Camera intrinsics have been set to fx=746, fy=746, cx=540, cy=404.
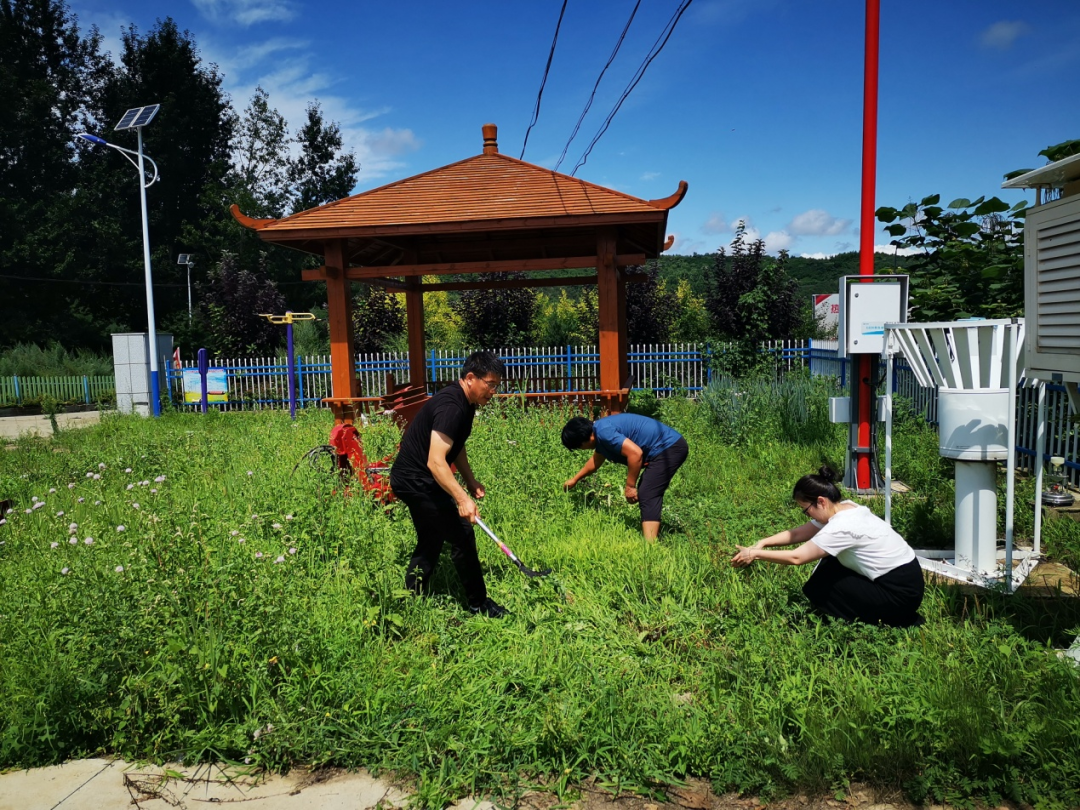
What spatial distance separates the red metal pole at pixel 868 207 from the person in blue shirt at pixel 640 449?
2830 millimetres

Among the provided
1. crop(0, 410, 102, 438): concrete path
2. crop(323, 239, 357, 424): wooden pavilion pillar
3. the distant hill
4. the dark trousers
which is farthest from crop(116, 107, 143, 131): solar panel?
the distant hill

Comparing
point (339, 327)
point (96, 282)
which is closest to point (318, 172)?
point (96, 282)

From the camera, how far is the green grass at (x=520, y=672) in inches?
112

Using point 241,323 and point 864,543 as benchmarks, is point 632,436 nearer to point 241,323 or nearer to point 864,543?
point 864,543

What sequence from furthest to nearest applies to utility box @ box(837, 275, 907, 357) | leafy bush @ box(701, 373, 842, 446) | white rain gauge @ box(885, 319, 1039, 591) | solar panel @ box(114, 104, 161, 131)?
solar panel @ box(114, 104, 161, 131) → leafy bush @ box(701, 373, 842, 446) → utility box @ box(837, 275, 907, 357) → white rain gauge @ box(885, 319, 1039, 591)

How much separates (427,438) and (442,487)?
31 cm

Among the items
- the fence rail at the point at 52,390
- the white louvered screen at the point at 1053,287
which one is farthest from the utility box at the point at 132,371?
the white louvered screen at the point at 1053,287

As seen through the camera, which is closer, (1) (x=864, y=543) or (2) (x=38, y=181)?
(1) (x=864, y=543)

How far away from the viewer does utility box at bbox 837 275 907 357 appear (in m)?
7.07

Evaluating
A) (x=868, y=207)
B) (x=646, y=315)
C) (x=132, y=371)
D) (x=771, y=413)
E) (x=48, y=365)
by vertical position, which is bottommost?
(x=771, y=413)

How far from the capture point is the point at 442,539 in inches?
166

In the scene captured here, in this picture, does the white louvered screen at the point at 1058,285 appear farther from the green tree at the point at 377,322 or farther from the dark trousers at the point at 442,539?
the green tree at the point at 377,322

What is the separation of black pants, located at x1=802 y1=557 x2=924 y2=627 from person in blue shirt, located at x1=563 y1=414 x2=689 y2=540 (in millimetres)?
1623

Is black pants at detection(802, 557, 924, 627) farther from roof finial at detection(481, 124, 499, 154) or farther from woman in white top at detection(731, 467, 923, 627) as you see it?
roof finial at detection(481, 124, 499, 154)
